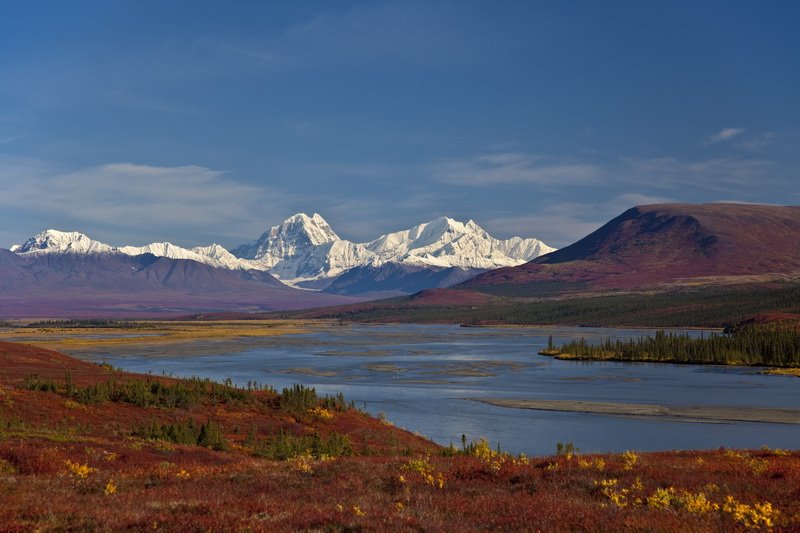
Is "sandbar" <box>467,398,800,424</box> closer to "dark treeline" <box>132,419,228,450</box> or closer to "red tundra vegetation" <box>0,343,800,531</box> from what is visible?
"red tundra vegetation" <box>0,343,800,531</box>

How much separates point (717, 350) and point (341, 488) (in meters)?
119

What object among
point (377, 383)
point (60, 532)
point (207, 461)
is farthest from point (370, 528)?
point (377, 383)

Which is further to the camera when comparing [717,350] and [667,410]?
[717,350]

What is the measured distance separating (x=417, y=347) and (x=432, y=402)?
90286 mm

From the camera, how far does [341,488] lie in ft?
65.6

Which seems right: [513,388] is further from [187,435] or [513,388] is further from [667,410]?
[187,435]

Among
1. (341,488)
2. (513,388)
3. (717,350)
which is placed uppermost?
(341,488)

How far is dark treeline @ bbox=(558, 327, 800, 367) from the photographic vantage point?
394 feet

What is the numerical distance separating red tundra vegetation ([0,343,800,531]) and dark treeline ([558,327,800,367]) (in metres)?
98.6

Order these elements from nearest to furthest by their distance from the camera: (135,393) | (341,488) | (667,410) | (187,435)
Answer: (341,488) → (187,435) → (135,393) → (667,410)

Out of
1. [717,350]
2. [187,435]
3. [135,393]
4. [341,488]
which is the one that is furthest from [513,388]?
[341,488]

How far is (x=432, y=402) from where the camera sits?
73.2 m

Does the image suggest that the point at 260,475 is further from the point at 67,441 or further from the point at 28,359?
the point at 28,359

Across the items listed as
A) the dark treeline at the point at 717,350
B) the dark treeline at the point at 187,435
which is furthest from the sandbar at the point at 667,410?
the dark treeline at the point at 717,350
